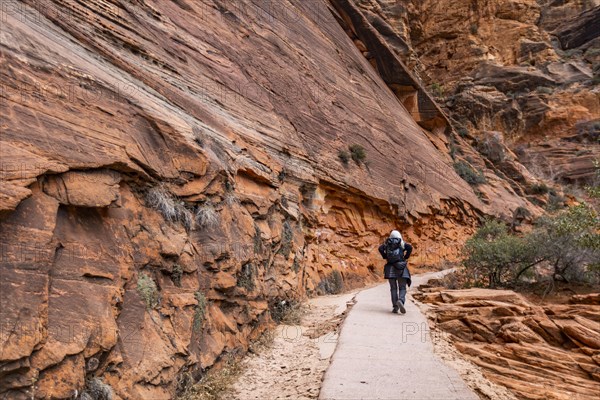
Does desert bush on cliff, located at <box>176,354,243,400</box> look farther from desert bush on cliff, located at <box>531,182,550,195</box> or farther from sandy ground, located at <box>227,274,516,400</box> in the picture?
desert bush on cliff, located at <box>531,182,550,195</box>

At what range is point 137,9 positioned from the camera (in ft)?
30.0

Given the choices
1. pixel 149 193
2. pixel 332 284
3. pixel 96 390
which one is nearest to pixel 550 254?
pixel 332 284


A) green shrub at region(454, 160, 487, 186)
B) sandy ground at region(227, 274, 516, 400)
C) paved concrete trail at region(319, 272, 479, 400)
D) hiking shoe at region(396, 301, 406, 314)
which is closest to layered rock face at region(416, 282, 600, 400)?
sandy ground at region(227, 274, 516, 400)

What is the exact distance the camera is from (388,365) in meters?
5.70

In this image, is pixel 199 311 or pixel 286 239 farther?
pixel 286 239

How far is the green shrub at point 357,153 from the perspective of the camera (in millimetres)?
15332

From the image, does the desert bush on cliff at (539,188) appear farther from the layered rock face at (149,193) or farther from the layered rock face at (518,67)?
the layered rock face at (149,193)

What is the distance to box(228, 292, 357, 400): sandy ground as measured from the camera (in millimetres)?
5301

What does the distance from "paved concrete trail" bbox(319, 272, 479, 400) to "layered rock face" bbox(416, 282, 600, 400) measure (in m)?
0.71

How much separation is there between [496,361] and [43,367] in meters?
5.75

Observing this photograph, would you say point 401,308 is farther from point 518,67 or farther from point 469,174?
point 518,67

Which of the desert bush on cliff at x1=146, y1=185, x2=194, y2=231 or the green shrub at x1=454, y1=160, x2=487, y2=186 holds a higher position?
the green shrub at x1=454, y1=160, x2=487, y2=186

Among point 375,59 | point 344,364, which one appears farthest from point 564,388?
point 375,59

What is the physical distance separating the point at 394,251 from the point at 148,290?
5200 millimetres
